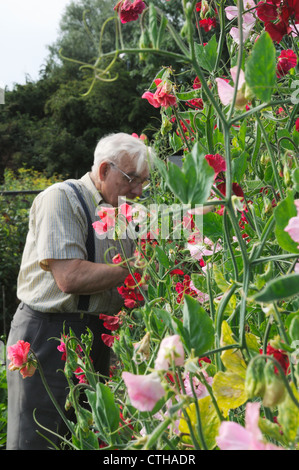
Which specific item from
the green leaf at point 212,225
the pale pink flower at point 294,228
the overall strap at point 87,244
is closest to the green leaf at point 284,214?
the pale pink flower at point 294,228

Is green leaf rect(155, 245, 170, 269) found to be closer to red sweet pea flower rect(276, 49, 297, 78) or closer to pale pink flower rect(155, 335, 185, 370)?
red sweet pea flower rect(276, 49, 297, 78)

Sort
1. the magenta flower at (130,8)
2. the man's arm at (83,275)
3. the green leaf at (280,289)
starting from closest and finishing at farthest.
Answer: the green leaf at (280,289) < the magenta flower at (130,8) < the man's arm at (83,275)

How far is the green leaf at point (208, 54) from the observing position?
2.43 feet

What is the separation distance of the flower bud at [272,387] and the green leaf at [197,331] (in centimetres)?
Answer: 7

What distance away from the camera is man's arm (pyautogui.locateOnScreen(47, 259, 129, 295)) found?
59.1 inches

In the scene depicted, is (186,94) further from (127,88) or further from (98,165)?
(127,88)

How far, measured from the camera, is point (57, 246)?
1.50m

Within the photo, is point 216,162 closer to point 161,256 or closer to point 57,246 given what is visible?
point 161,256

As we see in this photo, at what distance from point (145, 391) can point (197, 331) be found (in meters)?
0.07

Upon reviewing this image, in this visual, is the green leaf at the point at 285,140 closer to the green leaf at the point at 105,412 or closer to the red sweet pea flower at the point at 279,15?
the red sweet pea flower at the point at 279,15

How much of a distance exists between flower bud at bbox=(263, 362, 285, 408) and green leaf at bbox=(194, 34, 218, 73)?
539 millimetres

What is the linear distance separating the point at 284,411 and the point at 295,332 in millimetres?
70

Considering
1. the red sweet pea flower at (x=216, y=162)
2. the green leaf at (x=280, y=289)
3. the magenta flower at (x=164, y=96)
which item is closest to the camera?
the green leaf at (x=280, y=289)

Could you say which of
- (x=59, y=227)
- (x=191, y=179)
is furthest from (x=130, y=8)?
(x=59, y=227)
